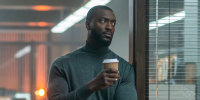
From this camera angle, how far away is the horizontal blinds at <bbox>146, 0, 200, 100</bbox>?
2.36 metres

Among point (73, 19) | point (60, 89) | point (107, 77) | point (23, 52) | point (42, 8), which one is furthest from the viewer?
point (23, 52)

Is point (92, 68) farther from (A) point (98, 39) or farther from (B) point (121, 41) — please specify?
(B) point (121, 41)

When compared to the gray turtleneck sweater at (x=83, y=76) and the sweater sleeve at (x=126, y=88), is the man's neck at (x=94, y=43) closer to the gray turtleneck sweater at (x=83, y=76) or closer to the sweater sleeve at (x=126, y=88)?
the gray turtleneck sweater at (x=83, y=76)

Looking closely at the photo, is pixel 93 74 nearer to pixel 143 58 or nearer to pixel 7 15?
pixel 143 58

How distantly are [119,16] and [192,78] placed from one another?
242cm

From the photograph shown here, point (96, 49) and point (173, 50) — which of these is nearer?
point (96, 49)

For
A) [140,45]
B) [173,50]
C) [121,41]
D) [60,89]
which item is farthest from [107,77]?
[121,41]

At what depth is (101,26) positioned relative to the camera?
78.1 inches

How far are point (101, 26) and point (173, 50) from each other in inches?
22.4

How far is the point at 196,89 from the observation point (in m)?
A: 2.37

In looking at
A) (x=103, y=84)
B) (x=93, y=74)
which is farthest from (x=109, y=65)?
(x=93, y=74)

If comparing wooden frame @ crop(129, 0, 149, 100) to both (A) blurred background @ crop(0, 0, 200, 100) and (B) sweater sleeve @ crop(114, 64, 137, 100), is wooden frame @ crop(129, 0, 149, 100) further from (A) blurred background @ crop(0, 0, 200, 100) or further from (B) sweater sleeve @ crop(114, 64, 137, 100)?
(B) sweater sleeve @ crop(114, 64, 137, 100)

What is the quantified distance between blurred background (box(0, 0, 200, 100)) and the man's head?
37cm

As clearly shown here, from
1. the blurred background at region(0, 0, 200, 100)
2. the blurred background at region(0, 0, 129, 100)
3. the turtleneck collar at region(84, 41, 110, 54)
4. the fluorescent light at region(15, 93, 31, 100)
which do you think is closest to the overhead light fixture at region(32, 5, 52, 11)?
the blurred background at region(0, 0, 200, 100)
